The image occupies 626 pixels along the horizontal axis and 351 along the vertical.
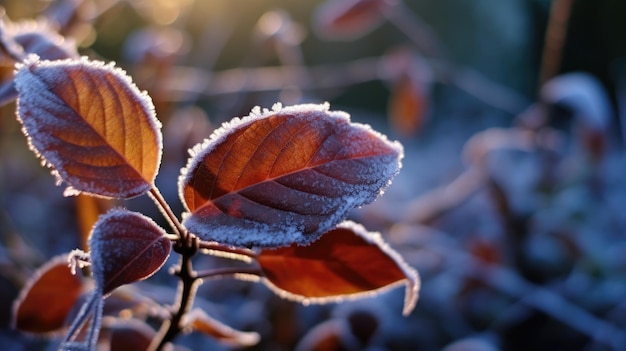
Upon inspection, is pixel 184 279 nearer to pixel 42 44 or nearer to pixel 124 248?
pixel 124 248

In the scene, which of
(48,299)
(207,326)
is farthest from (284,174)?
(48,299)

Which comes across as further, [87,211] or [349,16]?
[349,16]

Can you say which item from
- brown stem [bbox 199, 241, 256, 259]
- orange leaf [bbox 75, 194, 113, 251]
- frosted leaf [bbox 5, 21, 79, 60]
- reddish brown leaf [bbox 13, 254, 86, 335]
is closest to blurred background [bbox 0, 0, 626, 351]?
orange leaf [bbox 75, 194, 113, 251]

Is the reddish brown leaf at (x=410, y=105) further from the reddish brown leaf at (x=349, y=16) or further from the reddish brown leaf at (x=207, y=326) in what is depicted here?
the reddish brown leaf at (x=207, y=326)

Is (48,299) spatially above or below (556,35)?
below

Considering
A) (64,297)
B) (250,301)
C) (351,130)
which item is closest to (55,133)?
(351,130)

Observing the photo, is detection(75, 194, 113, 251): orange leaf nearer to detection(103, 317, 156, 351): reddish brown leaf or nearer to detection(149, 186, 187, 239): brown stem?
detection(103, 317, 156, 351): reddish brown leaf
